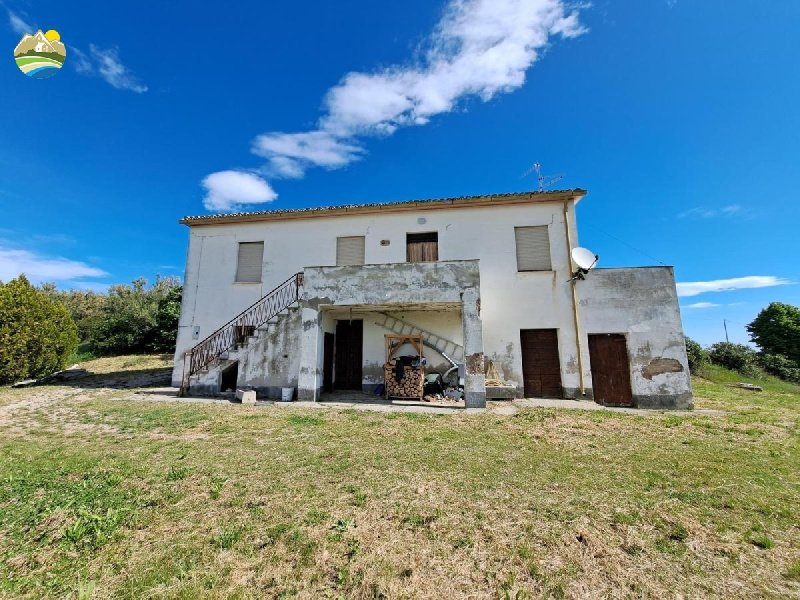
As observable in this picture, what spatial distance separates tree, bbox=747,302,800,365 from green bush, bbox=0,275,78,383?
165 feet

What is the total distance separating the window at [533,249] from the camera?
1217cm

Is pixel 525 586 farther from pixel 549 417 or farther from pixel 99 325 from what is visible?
pixel 99 325

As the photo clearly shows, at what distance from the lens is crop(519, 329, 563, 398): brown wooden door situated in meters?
11.6

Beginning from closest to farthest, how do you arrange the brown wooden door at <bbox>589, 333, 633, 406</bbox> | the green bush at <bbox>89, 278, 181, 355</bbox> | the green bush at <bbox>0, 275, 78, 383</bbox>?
1. the brown wooden door at <bbox>589, 333, 633, 406</bbox>
2. the green bush at <bbox>0, 275, 78, 383</bbox>
3. the green bush at <bbox>89, 278, 181, 355</bbox>

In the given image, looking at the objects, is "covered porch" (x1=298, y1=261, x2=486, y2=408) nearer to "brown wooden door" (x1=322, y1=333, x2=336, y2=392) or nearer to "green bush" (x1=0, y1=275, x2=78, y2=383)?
"brown wooden door" (x1=322, y1=333, x2=336, y2=392)

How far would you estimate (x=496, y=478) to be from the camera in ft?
14.7

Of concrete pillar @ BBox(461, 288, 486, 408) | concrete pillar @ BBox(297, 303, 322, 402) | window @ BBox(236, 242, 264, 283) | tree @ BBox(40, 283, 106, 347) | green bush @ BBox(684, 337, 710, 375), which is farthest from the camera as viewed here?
tree @ BBox(40, 283, 106, 347)

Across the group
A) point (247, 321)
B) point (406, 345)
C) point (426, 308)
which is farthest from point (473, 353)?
point (247, 321)

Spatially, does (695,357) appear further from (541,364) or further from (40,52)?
(40,52)

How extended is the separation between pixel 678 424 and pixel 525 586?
7.61 metres

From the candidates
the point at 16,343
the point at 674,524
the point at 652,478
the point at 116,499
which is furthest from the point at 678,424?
the point at 16,343

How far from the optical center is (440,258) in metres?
12.7

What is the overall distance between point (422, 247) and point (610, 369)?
772 cm

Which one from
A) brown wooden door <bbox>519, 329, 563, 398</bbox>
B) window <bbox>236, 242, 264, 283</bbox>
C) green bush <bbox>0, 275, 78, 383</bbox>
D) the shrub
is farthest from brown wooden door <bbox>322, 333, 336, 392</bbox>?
the shrub
